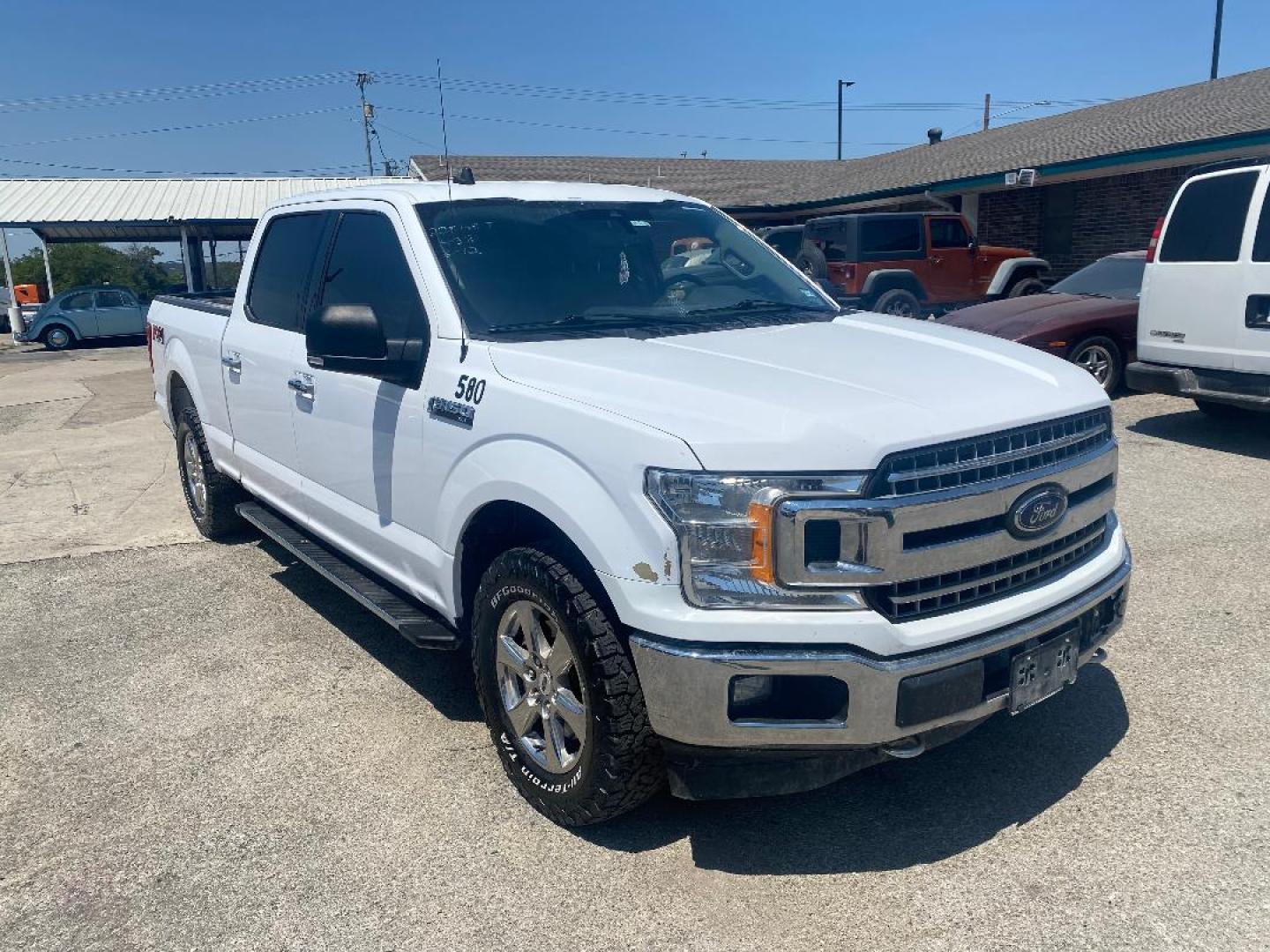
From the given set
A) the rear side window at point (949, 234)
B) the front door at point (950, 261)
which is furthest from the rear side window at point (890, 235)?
the rear side window at point (949, 234)

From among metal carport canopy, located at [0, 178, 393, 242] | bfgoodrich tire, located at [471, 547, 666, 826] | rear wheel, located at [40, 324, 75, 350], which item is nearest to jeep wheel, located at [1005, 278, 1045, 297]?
bfgoodrich tire, located at [471, 547, 666, 826]

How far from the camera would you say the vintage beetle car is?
26750 millimetres

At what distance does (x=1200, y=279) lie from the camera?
26.3 feet

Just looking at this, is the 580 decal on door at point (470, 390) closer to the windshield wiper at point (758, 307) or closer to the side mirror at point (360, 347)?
the side mirror at point (360, 347)

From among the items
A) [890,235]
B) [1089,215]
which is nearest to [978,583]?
[890,235]

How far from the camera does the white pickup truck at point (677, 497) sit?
2646mm

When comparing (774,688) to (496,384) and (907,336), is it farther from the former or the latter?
(907,336)

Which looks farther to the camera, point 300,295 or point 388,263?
point 300,295

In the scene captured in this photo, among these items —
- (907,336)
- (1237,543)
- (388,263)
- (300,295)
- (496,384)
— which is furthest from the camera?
(1237,543)

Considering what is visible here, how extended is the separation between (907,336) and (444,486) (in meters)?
1.73

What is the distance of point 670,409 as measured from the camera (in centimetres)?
279

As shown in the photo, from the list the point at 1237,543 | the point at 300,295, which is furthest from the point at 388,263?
the point at 1237,543

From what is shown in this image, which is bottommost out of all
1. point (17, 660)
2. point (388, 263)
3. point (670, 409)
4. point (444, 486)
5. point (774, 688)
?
point (17, 660)

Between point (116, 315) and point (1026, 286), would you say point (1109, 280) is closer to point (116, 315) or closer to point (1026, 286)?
point (1026, 286)
